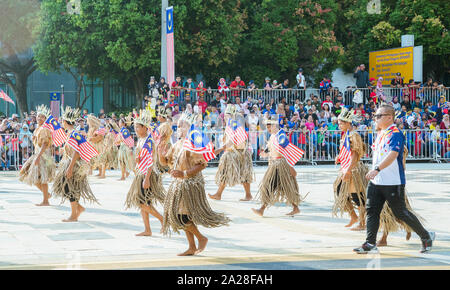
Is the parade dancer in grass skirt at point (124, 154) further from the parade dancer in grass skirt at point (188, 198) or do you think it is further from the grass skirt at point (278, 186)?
the parade dancer in grass skirt at point (188, 198)

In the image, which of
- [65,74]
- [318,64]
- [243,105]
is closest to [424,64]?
[318,64]

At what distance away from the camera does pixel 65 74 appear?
42.7m

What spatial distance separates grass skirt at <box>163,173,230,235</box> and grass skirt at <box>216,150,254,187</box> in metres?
5.32

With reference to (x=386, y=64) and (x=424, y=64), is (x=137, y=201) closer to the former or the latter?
(x=386, y=64)

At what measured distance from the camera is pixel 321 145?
2364cm

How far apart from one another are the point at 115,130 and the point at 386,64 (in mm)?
17983

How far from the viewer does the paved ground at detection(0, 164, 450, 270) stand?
7801 mm

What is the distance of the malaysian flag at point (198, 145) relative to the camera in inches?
328

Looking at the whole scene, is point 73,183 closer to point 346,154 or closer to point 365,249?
point 346,154

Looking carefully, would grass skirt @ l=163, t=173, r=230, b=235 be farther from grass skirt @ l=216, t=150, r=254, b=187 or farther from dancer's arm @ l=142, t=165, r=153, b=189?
grass skirt @ l=216, t=150, r=254, b=187

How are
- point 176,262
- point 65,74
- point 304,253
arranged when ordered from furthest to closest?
point 65,74, point 304,253, point 176,262

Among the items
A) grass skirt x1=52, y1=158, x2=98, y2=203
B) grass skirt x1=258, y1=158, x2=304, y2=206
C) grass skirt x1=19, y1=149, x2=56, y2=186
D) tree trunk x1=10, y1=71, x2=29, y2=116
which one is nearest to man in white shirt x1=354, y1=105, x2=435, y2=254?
grass skirt x1=258, y1=158, x2=304, y2=206

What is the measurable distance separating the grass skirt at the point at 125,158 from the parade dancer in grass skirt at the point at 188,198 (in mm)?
10308

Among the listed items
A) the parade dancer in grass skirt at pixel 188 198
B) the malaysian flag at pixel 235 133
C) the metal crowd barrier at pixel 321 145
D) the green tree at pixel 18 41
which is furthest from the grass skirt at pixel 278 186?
the green tree at pixel 18 41
